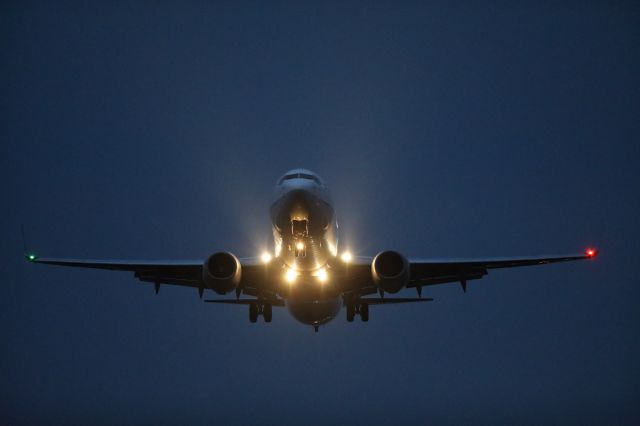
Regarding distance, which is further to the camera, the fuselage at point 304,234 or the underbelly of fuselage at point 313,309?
the underbelly of fuselage at point 313,309

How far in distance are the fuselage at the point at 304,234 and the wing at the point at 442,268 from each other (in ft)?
3.99

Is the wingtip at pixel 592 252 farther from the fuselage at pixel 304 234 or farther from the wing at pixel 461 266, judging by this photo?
the fuselage at pixel 304 234

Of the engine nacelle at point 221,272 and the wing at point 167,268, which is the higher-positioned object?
the wing at point 167,268

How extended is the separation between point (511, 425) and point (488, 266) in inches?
1772

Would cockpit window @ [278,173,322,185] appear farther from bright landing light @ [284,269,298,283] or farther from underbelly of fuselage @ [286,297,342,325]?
underbelly of fuselage @ [286,297,342,325]

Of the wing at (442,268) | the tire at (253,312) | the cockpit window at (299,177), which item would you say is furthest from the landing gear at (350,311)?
the cockpit window at (299,177)

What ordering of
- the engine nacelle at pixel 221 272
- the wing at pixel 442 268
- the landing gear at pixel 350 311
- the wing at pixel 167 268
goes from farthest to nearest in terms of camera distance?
the landing gear at pixel 350 311, the wing at pixel 167 268, the wing at pixel 442 268, the engine nacelle at pixel 221 272

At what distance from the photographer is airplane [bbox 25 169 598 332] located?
23.2 meters

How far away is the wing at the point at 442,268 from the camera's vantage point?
88.1ft

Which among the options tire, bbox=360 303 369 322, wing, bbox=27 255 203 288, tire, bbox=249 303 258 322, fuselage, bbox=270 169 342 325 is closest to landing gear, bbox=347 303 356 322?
tire, bbox=360 303 369 322

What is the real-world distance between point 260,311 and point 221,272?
26.9 ft

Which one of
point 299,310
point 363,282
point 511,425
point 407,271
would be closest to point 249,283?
point 299,310

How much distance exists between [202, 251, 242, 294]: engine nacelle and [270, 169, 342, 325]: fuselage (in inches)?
81.1

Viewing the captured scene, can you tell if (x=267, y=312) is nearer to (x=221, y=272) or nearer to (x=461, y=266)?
(x=221, y=272)
